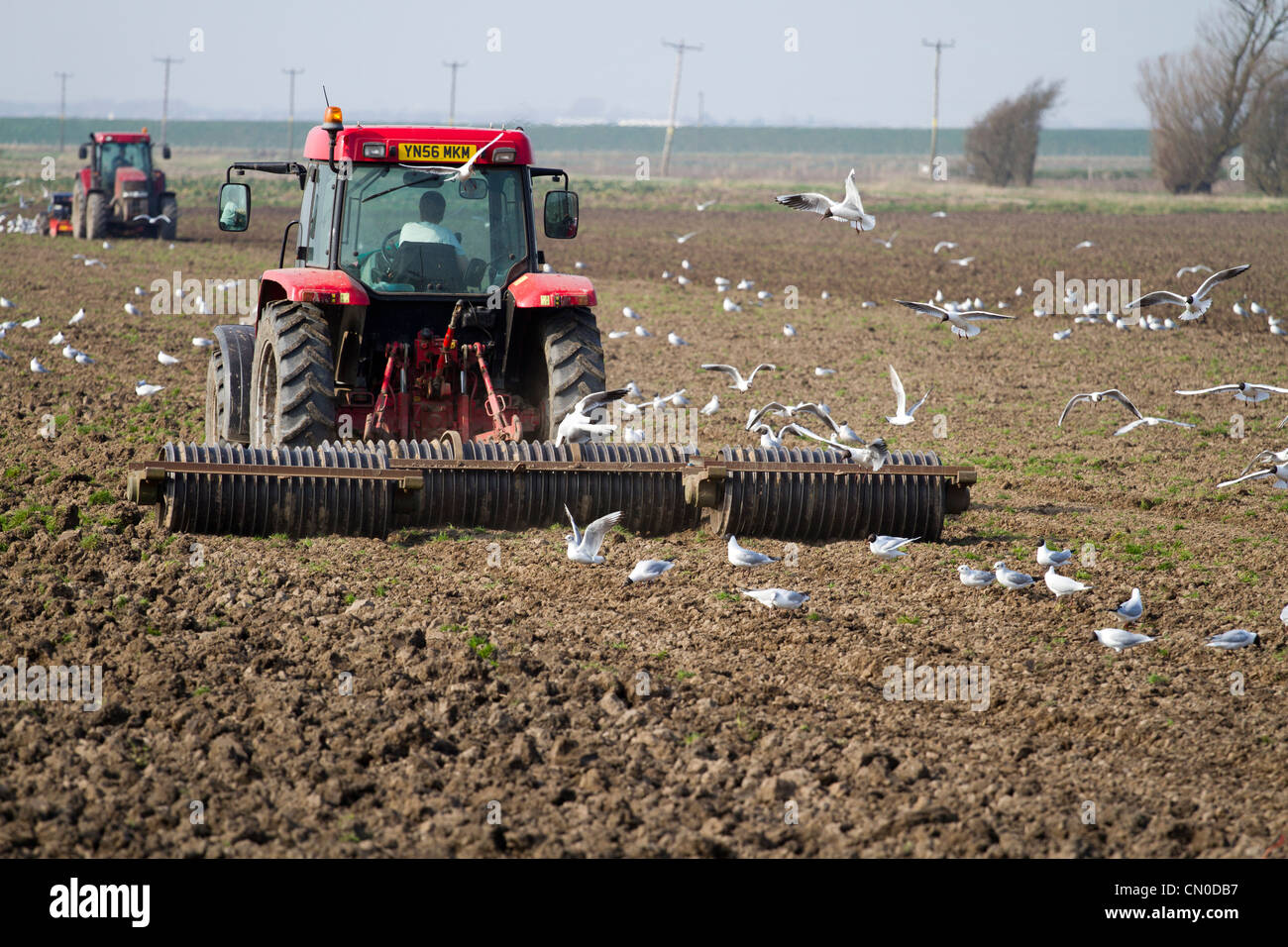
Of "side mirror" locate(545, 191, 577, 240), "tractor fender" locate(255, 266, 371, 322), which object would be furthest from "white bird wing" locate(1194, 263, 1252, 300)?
"tractor fender" locate(255, 266, 371, 322)

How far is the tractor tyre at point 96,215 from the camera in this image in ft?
91.5

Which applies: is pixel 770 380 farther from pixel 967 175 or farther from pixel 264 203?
pixel 967 175

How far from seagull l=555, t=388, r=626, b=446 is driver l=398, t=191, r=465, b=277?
1.34m

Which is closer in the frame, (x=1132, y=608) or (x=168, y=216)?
(x=1132, y=608)

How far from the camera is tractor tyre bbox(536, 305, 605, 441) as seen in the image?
7.67 metres

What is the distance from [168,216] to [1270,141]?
45196 millimetres

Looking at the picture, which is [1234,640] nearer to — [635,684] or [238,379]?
[635,684]

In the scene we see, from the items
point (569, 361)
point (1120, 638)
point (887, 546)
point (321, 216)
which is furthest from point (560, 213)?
point (1120, 638)

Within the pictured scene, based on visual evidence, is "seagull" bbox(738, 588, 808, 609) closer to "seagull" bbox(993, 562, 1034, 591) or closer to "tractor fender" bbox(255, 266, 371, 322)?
"seagull" bbox(993, 562, 1034, 591)

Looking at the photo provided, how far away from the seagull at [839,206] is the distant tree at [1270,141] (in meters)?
52.6

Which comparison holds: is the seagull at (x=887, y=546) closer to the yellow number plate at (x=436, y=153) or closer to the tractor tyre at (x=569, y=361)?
the tractor tyre at (x=569, y=361)

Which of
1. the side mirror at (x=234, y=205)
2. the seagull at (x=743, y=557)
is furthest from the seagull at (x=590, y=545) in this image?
the side mirror at (x=234, y=205)

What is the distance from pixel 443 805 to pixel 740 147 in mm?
120083

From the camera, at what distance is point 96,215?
2792cm
